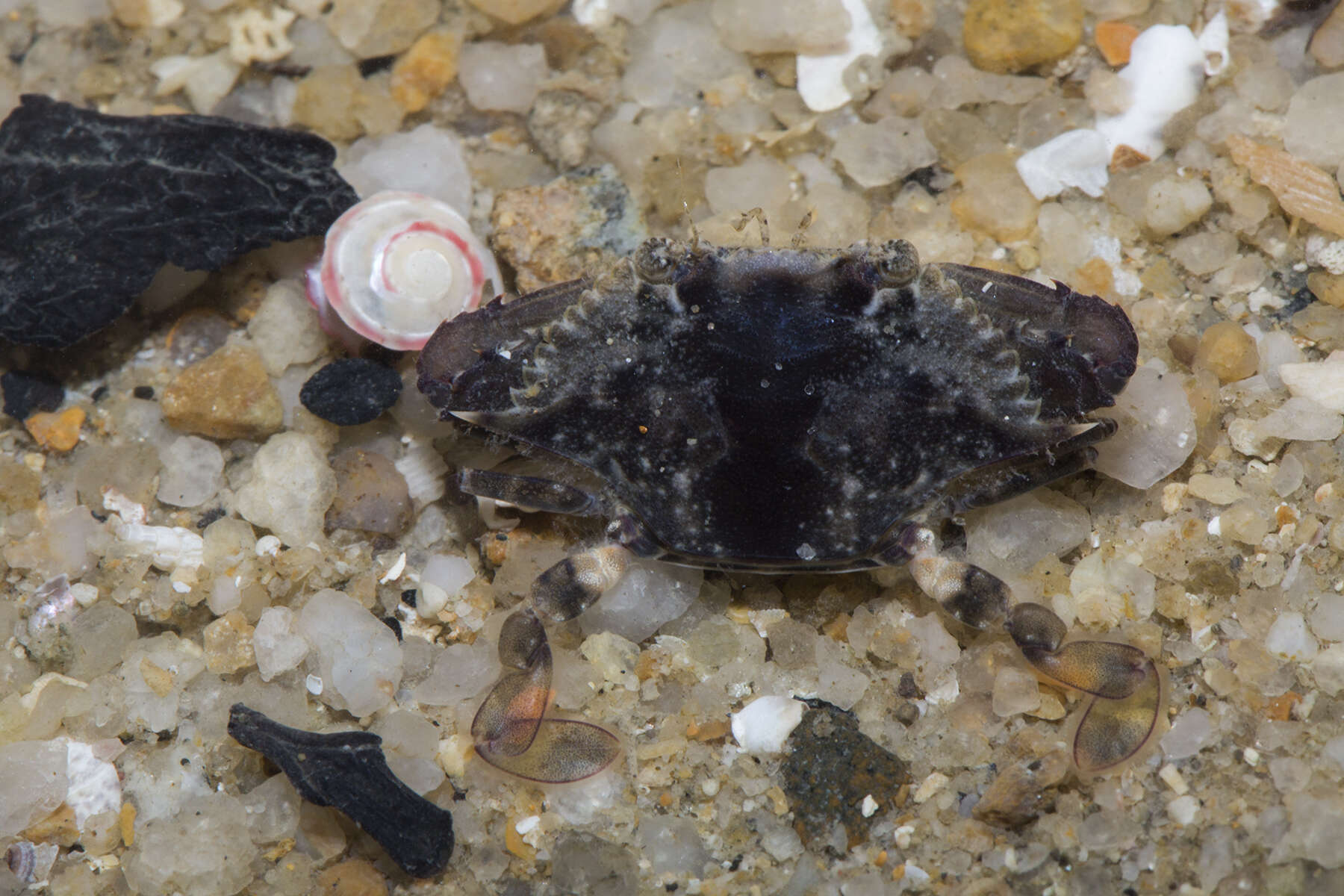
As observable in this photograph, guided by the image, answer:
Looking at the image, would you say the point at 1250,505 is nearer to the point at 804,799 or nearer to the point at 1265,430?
the point at 1265,430

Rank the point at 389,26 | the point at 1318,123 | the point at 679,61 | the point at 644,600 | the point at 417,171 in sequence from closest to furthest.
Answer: the point at 644,600
the point at 1318,123
the point at 417,171
the point at 679,61
the point at 389,26

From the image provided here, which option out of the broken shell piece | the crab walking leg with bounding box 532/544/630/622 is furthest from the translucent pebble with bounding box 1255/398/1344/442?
the broken shell piece

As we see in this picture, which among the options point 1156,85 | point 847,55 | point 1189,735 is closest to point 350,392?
point 847,55

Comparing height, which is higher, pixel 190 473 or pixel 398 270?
pixel 398 270

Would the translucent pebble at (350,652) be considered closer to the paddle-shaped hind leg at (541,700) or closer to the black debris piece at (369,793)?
the black debris piece at (369,793)

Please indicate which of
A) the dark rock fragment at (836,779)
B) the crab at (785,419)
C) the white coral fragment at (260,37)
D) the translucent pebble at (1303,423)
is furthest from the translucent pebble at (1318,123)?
the white coral fragment at (260,37)

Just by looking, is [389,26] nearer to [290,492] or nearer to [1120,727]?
[290,492]

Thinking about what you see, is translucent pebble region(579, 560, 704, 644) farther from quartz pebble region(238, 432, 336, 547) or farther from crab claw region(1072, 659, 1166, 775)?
crab claw region(1072, 659, 1166, 775)
